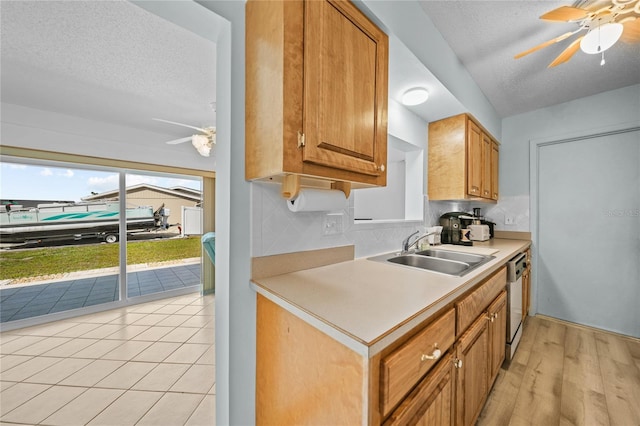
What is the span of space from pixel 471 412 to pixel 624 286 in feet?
8.42

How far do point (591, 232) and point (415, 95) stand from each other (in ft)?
8.32

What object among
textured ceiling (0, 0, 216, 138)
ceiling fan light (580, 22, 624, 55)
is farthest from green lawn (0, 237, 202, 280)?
ceiling fan light (580, 22, 624, 55)

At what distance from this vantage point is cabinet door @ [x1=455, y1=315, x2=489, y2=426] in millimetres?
1036

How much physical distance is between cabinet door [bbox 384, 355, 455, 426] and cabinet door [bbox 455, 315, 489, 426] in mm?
100

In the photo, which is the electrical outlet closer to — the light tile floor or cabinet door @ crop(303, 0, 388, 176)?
cabinet door @ crop(303, 0, 388, 176)

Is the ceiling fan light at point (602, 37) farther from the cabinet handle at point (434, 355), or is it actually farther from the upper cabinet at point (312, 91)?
the cabinet handle at point (434, 355)

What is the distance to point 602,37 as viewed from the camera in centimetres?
138

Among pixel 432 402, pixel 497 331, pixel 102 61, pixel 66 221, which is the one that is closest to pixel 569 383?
pixel 497 331

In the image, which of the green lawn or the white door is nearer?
the white door

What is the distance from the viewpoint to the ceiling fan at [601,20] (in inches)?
48.4

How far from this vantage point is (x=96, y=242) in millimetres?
3209

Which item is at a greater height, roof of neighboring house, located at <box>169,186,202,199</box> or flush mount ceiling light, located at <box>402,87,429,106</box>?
flush mount ceiling light, located at <box>402,87,429,106</box>

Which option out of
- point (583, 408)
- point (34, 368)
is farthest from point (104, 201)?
point (583, 408)

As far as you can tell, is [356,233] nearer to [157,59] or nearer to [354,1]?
[354,1]
